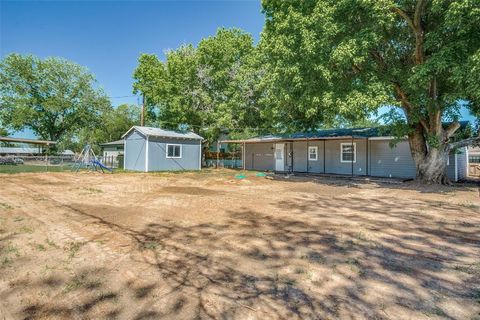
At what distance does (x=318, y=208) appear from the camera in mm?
7738

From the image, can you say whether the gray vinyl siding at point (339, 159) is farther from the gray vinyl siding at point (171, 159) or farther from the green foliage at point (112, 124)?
the green foliage at point (112, 124)

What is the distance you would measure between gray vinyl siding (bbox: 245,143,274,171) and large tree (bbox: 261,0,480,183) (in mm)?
9217

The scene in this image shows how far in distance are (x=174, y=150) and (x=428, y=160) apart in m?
16.0

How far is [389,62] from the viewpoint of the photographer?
13398 millimetres

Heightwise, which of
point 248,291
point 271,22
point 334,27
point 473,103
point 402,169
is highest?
point 271,22

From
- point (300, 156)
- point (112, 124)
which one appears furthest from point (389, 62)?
point (112, 124)

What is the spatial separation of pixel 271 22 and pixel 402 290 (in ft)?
51.6

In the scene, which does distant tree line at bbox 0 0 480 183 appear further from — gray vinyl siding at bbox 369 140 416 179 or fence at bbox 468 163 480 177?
fence at bbox 468 163 480 177

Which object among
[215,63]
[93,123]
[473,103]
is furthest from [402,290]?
[93,123]

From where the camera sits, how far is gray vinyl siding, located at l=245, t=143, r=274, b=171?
888 inches

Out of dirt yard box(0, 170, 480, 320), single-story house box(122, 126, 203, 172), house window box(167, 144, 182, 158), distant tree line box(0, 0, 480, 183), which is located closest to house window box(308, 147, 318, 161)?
distant tree line box(0, 0, 480, 183)

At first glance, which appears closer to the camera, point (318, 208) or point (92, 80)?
point (318, 208)

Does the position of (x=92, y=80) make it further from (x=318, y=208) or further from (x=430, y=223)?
(x=430, y=223)

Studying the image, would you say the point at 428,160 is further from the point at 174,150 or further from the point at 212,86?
the point at 212,86
